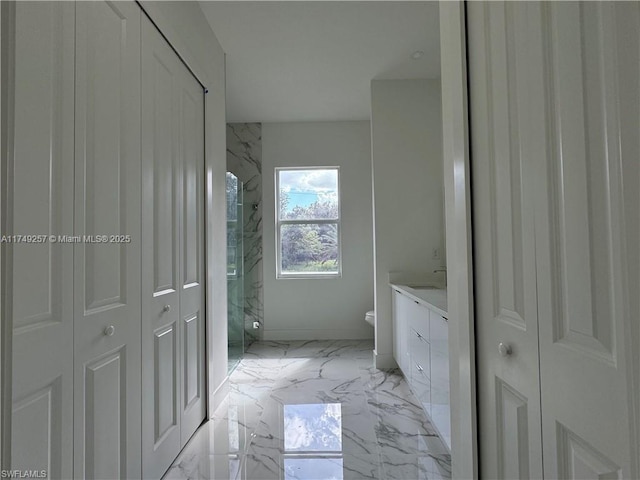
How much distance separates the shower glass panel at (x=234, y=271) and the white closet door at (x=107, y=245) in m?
1.76

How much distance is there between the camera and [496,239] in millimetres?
954

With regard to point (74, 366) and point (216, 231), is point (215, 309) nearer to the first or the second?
point (216, 231)

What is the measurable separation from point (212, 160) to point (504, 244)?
6.86 feet

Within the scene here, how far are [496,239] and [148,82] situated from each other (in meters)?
1.62

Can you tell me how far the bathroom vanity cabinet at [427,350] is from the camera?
1771 mm

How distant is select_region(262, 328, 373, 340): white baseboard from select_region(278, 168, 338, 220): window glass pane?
1462 mm

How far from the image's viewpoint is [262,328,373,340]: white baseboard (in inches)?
173

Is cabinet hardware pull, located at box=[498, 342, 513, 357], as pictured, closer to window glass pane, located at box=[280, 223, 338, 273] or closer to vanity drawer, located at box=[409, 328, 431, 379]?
vanity drawer, located at box=[409, 328, 431, 379]

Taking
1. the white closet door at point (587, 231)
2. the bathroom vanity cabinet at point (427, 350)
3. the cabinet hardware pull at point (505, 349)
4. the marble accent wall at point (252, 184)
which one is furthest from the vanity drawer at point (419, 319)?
the marble accent wall at point (252, 184)

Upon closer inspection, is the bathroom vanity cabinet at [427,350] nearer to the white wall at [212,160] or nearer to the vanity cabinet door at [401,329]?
the vanity cabinet door at [401,329]

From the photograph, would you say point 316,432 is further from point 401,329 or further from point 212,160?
point 212,160

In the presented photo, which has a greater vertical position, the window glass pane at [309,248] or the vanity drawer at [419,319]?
the window glass pane at [309,248]

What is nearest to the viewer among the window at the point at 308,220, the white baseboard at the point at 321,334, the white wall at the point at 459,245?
the white wall at the point at 459,245

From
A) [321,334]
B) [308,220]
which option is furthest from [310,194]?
[321,334]
